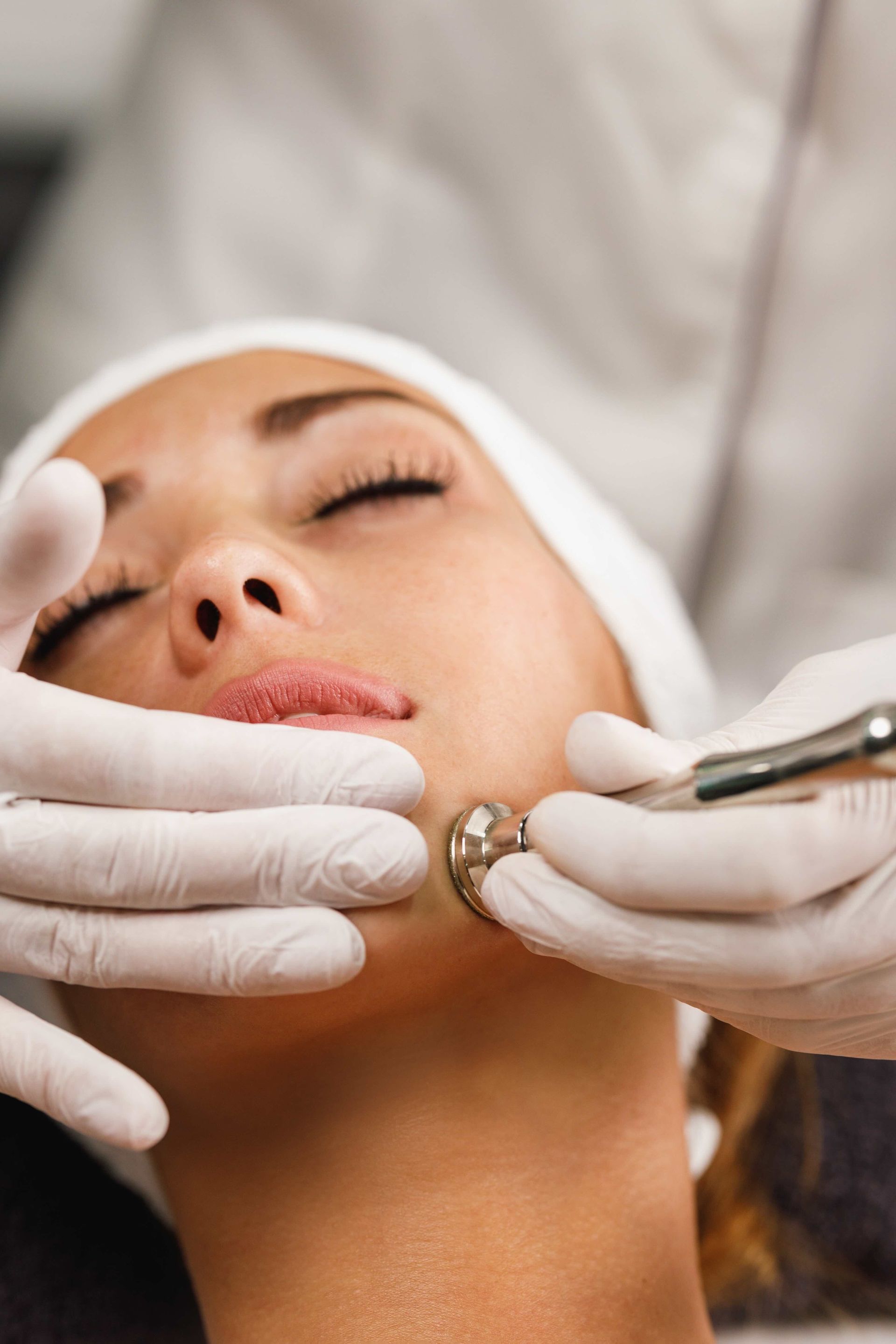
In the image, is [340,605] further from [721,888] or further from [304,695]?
[721,888]

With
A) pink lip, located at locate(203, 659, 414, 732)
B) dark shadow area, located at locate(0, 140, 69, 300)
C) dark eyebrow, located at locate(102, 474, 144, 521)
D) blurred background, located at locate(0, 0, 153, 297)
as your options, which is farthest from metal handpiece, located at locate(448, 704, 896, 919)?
dark shadow area, located at locate(0, 140, 69, 300)

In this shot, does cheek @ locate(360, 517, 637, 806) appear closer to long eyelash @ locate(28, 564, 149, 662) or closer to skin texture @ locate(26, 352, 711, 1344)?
skin texture @ locate(26, 352, 711, 1344)

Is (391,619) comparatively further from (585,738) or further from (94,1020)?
(94,1020)

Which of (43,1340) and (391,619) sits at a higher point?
(391,619)

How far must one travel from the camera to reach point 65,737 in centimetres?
76

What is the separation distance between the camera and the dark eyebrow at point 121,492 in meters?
1.06

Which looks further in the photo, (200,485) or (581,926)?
(200,485)

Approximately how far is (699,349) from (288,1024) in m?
1.27

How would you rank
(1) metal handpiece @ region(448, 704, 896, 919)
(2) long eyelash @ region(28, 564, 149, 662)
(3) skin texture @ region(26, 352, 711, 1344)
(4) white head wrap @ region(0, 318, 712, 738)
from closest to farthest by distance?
(1) metal handpiece @ region(448, 704, 896, 919) < (3) skin texture @ region(26, 352, 711, 1344) < (2) long eyelash @ region(28, 564, 149, 662) < (4) white head wrap @ region(0, 318, 712, 738)

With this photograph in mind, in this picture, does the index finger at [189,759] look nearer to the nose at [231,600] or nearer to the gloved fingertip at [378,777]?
the gloved fingertip at [378,777]

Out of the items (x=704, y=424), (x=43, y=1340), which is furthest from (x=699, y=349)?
(x=43, y=1340)

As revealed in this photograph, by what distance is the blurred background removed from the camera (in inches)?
74.5

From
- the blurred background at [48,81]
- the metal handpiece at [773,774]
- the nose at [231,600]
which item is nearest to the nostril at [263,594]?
the nose at [231,600]

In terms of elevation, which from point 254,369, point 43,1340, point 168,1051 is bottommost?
point 43,1340
